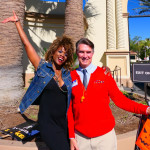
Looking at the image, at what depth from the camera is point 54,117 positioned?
1842 millimetres

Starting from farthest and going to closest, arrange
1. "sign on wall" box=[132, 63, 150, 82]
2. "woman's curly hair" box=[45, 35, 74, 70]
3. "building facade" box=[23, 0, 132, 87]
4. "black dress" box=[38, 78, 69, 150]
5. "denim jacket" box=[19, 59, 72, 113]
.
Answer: "building facade" box=[23, 0, 132, 87] → "sign on wall" box=[132, 63, 150, 82] → "woman's curly hair" box=[45, 35, 74, 70] → "denim jacket" box=[19, 59, 72, 113] → "black dress" box=[38, 78, 69, 150]

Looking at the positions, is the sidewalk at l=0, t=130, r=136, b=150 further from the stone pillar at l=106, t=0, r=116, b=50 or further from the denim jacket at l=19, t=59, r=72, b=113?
the stone pillar at l=106, t=0, r=116, b=50

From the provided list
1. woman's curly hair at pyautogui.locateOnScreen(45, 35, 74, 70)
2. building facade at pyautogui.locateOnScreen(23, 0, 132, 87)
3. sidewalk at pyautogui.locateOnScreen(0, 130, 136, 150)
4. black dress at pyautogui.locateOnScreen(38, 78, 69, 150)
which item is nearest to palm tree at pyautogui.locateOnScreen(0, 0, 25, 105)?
sidewalk at pyautogui.locateOnScreen(0, 130, 136, 150)

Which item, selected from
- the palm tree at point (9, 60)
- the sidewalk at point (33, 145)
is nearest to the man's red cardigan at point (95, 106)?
the sidewalk at point (33, 145)

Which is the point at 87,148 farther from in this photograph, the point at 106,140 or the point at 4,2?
the point at 4,2

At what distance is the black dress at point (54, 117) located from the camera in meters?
1.77

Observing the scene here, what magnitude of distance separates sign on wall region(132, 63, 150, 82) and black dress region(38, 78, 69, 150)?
4836 mm

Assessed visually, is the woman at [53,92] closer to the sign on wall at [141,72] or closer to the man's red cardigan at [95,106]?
the man's red cardigan at [95,106]

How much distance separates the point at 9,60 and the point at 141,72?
15.6 feet

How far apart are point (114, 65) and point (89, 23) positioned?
13.5ft

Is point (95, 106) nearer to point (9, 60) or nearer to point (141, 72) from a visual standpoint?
point (9, 60)

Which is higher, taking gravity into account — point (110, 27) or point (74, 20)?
point (110, 27)

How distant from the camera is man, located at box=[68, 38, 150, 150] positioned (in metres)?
1.61

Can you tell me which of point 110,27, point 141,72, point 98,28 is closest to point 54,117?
point 141,72
